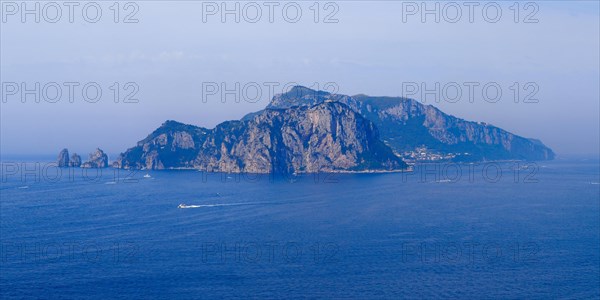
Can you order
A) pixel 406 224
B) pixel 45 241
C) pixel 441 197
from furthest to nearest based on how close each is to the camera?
pixel 441 197 < pixel 406 224 < pixel 45 241

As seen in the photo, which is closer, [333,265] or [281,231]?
[333,265]

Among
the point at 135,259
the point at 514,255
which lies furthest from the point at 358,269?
the point at 135,259

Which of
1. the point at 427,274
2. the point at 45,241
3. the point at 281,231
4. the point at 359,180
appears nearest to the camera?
the point at 427,274

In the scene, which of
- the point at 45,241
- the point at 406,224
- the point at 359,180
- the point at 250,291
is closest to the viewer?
the point at 250,291

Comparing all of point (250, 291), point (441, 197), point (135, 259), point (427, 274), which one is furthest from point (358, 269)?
point (441, 197)

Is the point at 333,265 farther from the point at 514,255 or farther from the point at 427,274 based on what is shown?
the point at 514,255

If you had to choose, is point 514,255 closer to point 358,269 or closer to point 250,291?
point 358,269
